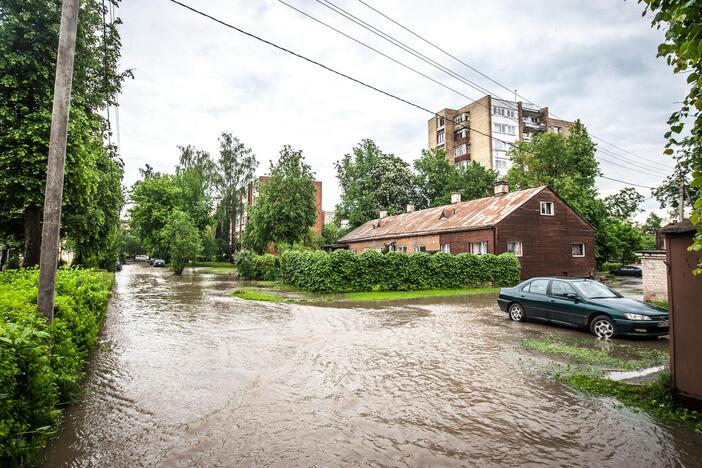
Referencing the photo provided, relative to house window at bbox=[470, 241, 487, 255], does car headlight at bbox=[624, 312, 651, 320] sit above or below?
below

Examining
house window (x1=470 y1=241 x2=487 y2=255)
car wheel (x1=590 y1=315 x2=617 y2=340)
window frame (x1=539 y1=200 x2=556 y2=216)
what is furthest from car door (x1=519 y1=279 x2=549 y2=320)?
window frame (x1=539 y1=200 x2=556 y2=216)

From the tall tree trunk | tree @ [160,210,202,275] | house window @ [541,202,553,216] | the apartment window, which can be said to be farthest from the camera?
the apartment window

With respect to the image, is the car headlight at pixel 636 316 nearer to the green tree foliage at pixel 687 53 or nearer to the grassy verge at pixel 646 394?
the grassy verge at pixel 646 394

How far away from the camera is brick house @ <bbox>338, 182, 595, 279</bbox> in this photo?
27.4 m

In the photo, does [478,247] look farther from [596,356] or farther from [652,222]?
[652,222]

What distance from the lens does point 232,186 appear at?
54156 millimetres

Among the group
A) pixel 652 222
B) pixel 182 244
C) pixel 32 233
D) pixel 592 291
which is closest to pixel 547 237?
pixel 592 291

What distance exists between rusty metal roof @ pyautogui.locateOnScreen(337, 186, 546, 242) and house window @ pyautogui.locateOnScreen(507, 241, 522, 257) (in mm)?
2200

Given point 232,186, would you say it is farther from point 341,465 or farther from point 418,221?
point 341,465

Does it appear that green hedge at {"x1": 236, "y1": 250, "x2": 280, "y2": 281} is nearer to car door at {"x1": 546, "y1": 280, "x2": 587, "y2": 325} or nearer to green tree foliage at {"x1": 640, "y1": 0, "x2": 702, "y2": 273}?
car door at {"x1": 546, "y1": 280, "x2": 587, "y2": 325}

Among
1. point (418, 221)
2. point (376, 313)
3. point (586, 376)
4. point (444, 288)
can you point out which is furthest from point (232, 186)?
point (586, 376)

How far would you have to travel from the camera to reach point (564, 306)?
420 inches

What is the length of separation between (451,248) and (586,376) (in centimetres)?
2334

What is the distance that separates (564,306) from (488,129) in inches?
2165
